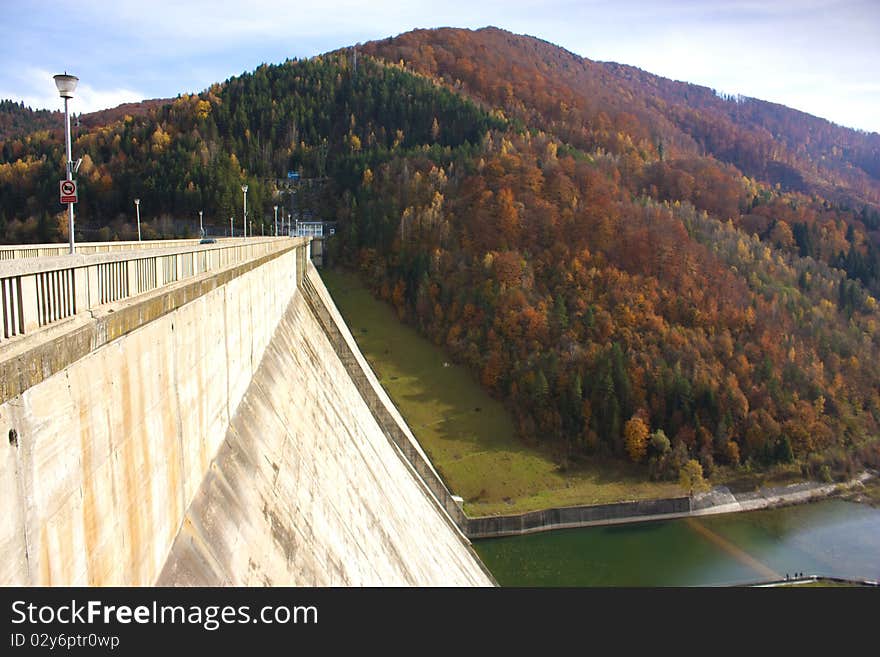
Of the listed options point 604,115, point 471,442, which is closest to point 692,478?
point 471,442

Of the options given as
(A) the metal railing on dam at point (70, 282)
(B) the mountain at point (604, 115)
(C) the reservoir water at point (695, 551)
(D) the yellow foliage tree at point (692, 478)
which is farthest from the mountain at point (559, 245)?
(A) the metal railing on dam at point (70, 282)

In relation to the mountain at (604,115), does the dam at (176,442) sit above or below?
below

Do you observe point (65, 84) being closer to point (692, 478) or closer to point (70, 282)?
point (70, 282)

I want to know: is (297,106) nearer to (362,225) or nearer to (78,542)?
(362,225)

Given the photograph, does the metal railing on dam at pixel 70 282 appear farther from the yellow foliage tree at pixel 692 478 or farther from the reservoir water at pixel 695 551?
the yellow foliage tree at pixel 692 478

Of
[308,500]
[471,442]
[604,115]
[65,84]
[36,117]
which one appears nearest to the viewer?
[65,84]
